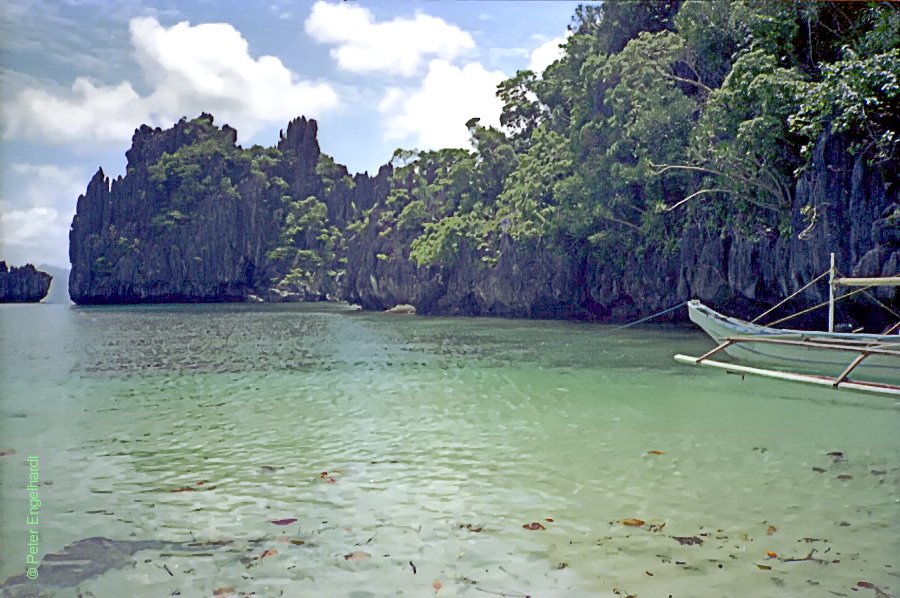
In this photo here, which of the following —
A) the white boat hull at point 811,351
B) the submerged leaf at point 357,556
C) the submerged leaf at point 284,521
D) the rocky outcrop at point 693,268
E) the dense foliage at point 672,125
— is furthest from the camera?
the rocky outcrop at point 693,268

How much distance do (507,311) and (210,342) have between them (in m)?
20.0

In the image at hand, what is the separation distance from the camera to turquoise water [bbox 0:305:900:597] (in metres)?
4.08

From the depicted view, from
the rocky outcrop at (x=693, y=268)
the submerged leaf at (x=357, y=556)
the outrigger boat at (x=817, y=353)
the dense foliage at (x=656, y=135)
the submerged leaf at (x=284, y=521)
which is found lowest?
the submerged leaf at (x=357, y=556)

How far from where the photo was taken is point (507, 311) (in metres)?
38.9

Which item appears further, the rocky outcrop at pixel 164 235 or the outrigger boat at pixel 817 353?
the rocky outcrop at pixel 164 235

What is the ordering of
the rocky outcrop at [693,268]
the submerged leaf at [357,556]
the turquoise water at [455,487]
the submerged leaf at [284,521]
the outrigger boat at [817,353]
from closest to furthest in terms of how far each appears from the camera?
the turquoise water at [455,487]
the submerged leaf at [357,556]
the submerged leaf at [284,521]
the outrigger boat at [817,353]
the rocky outcrop at [693,268]

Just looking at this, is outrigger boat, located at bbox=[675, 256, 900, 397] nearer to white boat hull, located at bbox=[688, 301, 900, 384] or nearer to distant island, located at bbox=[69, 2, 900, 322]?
white boat hull, located at bbox=[688, 301, 900, 384]

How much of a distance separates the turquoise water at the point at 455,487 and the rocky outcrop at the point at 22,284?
85.0 meters

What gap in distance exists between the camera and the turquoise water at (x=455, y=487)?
4.08m

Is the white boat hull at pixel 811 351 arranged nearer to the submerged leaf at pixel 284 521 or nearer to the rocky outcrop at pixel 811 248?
the rocky outcrop at pixel 811 248

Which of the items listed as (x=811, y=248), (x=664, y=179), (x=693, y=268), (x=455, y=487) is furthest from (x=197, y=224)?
(x=455, y=487)

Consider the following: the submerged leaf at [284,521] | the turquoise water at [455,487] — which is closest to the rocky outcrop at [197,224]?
the turquoise water at [455,487]

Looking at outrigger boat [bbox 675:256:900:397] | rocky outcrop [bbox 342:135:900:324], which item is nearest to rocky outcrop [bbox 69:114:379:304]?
rocky outcrop [bbox 342:135:900:324]

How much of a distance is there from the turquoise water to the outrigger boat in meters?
0.49
